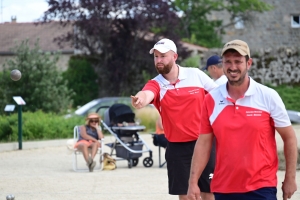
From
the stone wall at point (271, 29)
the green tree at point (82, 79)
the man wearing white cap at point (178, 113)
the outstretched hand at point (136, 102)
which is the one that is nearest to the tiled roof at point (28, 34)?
the green tree at point (82, 79)

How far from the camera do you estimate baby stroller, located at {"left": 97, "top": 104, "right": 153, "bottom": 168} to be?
1745 centimetres

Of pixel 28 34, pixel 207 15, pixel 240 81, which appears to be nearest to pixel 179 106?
pixel 240 81

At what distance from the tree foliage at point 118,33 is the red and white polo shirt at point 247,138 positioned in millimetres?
31772

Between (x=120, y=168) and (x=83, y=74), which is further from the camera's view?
(x=83, y=74)

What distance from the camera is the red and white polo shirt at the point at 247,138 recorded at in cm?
565

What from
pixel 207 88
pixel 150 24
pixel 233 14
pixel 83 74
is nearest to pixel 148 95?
pixel 207 88

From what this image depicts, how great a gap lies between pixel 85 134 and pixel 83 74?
81.0 ft

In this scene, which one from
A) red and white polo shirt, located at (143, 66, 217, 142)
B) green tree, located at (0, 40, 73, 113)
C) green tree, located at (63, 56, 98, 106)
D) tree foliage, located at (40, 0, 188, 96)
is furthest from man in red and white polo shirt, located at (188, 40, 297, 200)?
green tree, located at (63, 56, 98, 106)

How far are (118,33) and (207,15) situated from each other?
1761cm

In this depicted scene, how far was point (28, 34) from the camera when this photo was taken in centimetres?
4816

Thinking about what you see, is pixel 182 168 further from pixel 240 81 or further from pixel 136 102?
pixel 240 81

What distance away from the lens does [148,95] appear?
768cm

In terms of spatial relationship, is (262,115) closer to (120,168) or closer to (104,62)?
(120,168)

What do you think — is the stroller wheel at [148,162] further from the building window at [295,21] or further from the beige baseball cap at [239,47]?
the building window at [295,21]
